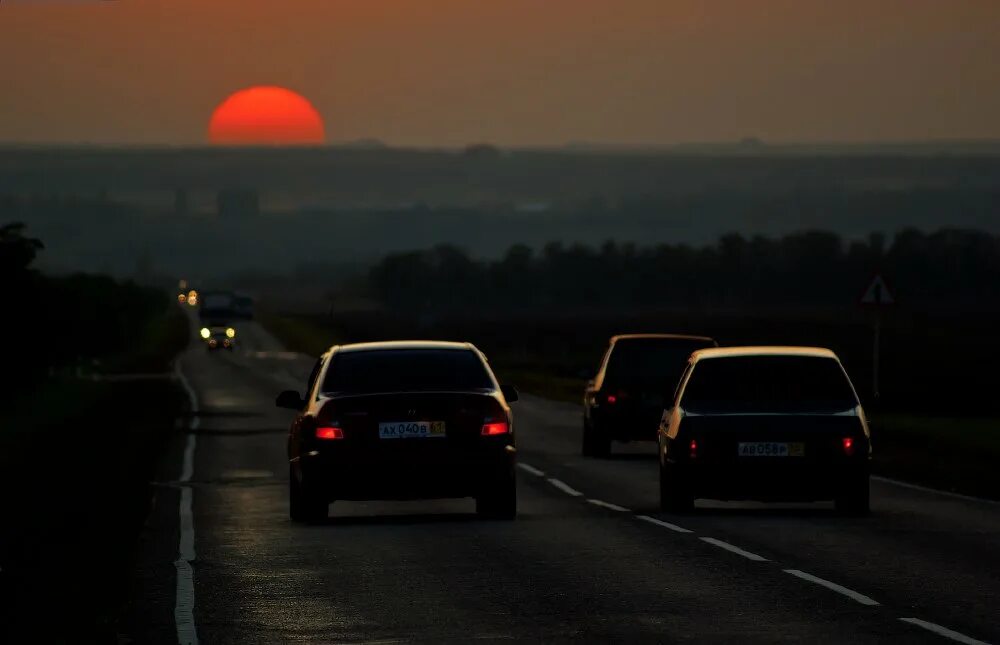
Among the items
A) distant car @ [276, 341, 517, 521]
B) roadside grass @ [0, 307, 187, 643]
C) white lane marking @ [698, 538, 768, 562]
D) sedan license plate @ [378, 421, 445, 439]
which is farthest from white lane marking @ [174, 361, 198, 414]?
white lane marking @ [698, 538, 768, 562]

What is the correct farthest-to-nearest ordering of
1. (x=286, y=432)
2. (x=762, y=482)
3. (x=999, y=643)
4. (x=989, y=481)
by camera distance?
1. (x=286, y=432)
2. (x=989, y=481)
3. (x=762, y=482)
4. (x=999, y=643)

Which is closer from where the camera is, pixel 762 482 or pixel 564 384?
pixel 762 482

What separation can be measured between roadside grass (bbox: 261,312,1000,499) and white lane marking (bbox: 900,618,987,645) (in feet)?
41.7

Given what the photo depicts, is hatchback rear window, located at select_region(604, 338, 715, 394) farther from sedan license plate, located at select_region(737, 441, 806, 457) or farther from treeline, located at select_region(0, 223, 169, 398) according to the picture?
treeline, located at select_region(0, 223, 169, 398)

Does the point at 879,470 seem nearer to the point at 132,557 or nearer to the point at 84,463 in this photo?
the point at 84,463

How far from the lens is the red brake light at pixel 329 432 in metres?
18.4

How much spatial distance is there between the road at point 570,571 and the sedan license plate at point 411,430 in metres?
0.85

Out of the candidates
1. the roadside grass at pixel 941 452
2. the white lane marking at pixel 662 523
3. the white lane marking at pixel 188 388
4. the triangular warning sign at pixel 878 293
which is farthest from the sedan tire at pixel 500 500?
the white lane marking at pixel 188 388

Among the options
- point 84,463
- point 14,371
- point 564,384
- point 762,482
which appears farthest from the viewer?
point 564,384

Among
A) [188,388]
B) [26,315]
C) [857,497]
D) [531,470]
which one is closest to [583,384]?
[188,388]

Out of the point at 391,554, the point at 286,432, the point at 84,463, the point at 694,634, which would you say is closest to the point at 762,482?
the point at 391,554

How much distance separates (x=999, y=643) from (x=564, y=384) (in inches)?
2263

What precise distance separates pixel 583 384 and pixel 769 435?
5047 cm

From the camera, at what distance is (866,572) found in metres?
14.3
